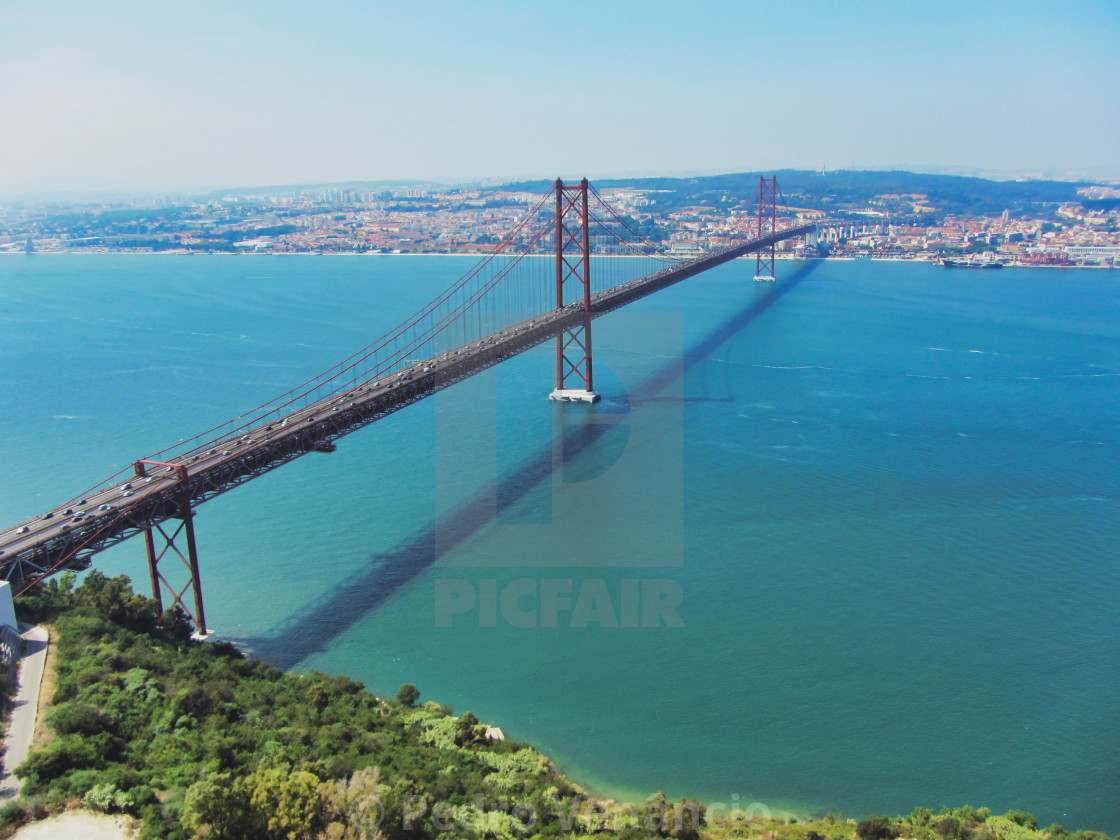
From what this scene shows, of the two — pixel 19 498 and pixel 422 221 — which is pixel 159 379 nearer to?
pixel 19 498

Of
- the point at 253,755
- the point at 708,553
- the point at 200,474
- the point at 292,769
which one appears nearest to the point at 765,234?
the point at 708,553

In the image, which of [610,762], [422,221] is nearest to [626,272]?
[610,762]

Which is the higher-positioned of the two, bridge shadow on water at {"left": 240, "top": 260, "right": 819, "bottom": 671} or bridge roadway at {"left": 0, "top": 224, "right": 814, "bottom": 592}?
bridge roadway at {"left": 0, "top": 224, "right": 814, "bottom": 592}

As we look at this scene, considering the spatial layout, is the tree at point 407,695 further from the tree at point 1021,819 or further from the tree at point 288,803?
the tree at point 1021,819

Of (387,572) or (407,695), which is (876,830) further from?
(387,572)

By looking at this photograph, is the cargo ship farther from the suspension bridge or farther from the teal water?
the suspension bridge

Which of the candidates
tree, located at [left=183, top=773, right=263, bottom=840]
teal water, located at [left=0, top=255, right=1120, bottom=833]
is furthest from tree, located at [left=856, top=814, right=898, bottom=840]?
tree, located at [left=183, top=773, right=263, bottom=840]

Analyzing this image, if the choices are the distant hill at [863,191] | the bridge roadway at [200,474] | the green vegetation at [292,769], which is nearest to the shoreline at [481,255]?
the distant hill at [863,191]
